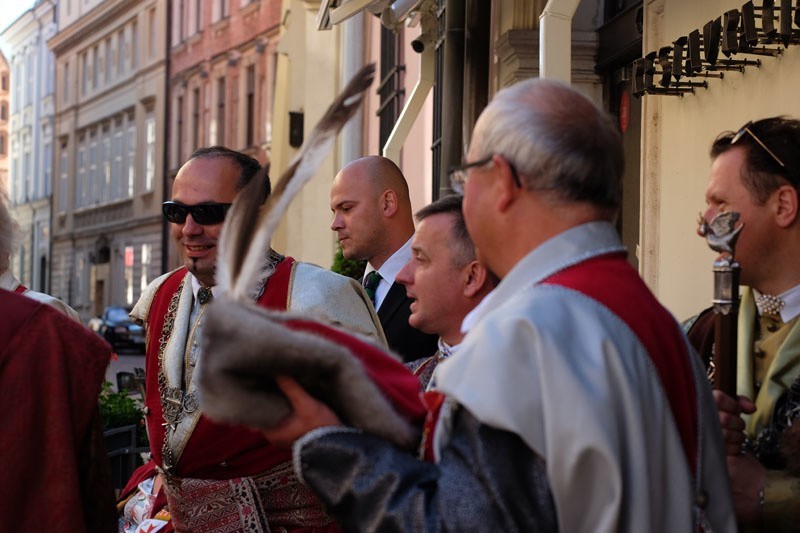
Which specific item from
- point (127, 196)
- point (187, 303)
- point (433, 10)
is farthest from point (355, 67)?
point (127, 196)

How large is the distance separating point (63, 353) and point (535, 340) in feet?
3.91

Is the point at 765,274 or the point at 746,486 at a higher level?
the point at 765,274

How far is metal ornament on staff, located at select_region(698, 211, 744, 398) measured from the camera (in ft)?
9.31

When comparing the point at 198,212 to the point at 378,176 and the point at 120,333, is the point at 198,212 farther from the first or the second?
the point at 120,333

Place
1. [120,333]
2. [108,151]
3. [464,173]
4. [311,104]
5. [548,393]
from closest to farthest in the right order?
1. [548,393]
2. [464,173]
3. [311,104]
4. [120,333]
5. [108,151]

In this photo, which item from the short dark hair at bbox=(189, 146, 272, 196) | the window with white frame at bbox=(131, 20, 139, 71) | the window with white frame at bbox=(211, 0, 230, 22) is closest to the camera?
the short dark hair at bbox=(189, 146, 272, 196)

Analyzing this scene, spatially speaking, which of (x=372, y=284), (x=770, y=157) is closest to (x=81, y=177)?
(x=372, y=284)

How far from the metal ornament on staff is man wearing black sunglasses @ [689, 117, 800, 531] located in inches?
3.5

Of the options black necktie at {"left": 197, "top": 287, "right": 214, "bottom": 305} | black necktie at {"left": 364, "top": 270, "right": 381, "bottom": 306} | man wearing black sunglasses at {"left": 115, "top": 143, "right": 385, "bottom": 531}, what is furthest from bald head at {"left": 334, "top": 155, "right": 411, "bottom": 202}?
black necktie at {"left": 197, "top": 287, "right": 214, "bottom": 305}

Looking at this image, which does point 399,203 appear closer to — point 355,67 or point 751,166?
point 751,166

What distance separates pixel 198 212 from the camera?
4.07 m

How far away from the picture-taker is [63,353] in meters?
2.94

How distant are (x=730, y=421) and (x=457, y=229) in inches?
43.4

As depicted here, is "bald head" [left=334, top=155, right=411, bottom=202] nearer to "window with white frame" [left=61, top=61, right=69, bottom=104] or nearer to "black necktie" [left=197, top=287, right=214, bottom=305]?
"black necktie" [left=197, top=287, right=214, bottom=305]
